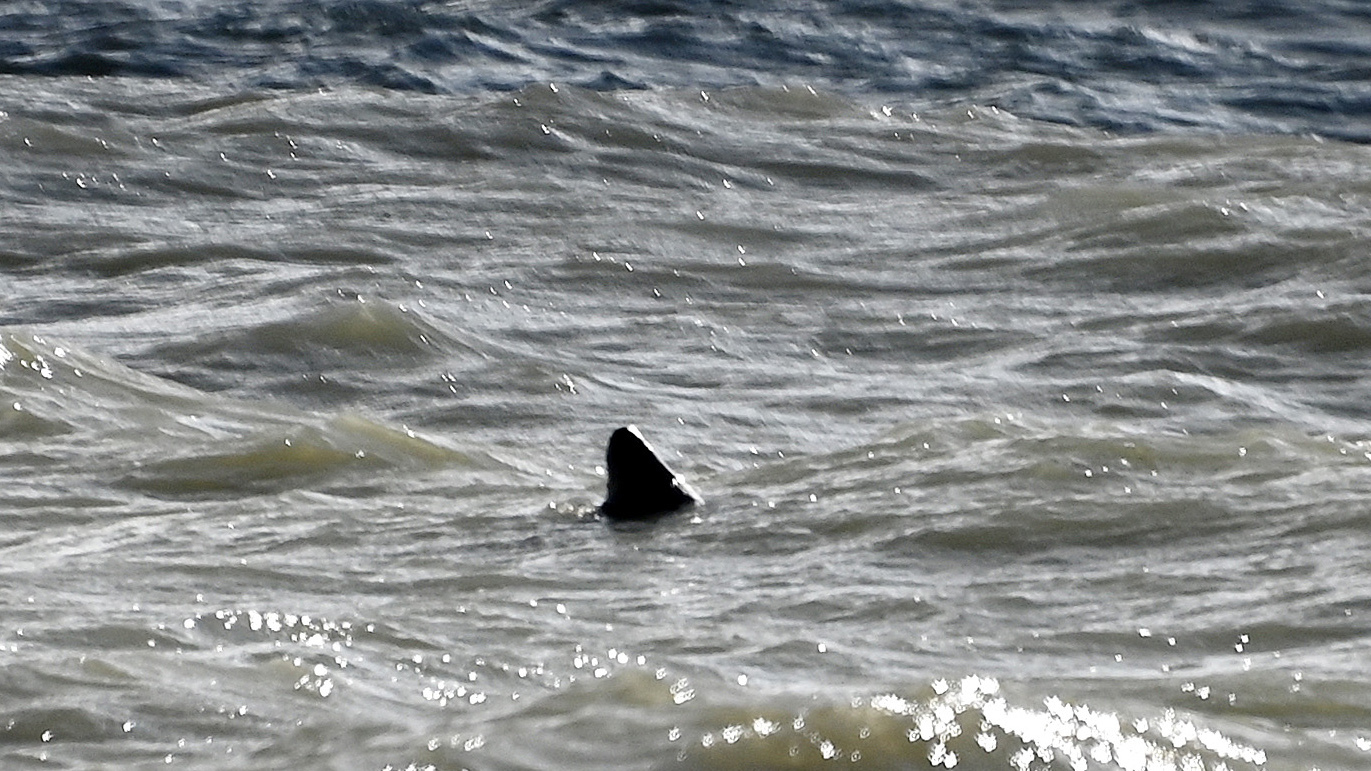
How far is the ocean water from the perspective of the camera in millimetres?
4574

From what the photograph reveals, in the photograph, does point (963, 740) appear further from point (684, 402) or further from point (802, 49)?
point (802, 49)

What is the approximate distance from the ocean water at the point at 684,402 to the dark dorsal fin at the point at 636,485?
120mm

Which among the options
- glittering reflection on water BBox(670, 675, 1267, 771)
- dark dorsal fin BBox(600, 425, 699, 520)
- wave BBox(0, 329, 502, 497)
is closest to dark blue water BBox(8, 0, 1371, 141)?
wave BBox(0, 329, 502, 497)

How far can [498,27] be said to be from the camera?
51.6 feet

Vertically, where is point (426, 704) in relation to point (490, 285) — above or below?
above

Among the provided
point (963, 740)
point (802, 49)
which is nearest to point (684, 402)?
point (963, 740)

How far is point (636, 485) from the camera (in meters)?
6.15

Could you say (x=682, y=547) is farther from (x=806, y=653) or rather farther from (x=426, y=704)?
(x=426, y=704)

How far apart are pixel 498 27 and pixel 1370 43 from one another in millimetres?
5647

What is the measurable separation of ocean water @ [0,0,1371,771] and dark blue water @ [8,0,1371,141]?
0.21 ft

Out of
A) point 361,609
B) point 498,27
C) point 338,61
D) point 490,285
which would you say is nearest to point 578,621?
point 361,609

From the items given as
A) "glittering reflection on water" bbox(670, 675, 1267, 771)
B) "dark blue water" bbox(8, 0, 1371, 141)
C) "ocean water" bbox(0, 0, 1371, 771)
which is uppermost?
"glittering reflection on water" bbox(670, 675, 1267, 771)

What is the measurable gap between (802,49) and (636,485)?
30.4 ft

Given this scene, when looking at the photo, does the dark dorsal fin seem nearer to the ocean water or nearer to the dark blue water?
the ocean water
